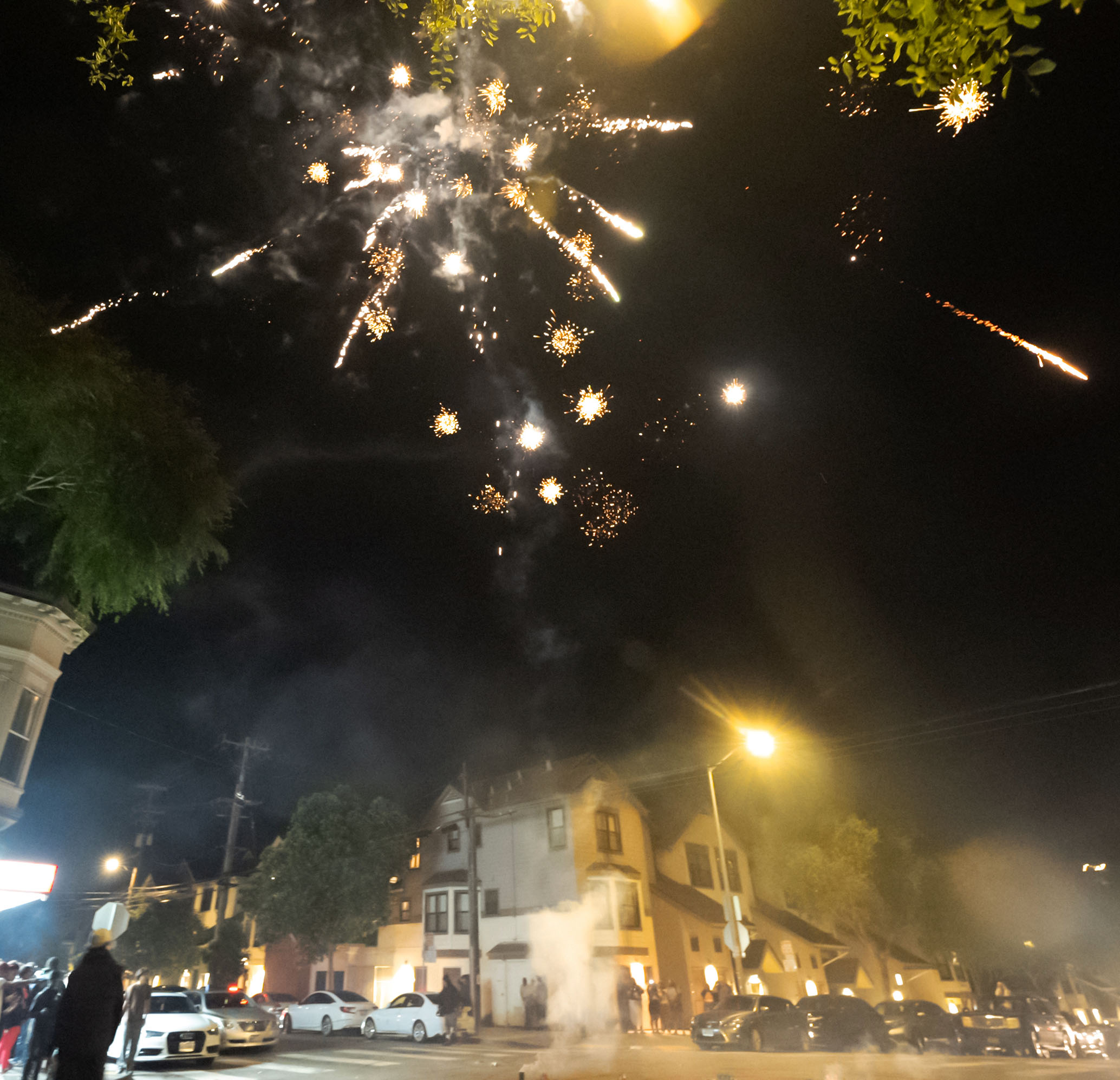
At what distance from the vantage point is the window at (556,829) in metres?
30.4

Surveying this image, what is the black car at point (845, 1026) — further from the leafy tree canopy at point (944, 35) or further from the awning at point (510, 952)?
the leafy tree canopy at point (944, 35)

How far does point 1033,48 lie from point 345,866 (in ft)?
117

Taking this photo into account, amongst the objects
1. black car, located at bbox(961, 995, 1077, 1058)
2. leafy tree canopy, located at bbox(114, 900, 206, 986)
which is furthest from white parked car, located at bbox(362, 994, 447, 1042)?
leafy tree canopy, located at bbox(114, 900, 206, 986)

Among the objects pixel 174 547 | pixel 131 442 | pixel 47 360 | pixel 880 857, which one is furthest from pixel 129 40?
pixel 880 857

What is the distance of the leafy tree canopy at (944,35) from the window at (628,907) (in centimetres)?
3005

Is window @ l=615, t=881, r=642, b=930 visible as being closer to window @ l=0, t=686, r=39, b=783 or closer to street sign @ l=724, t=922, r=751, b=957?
street sign @ l=724, t=922, r=751, b=957

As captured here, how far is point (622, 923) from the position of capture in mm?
28891

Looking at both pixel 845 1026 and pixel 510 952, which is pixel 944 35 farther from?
pixel 510 952

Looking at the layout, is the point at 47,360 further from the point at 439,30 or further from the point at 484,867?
the point at 484,867

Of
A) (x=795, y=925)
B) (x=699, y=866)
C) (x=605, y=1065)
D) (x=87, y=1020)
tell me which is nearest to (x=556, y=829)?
(x=699, y=866)

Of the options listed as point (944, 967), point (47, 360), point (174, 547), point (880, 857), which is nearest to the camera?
point (47, 360)

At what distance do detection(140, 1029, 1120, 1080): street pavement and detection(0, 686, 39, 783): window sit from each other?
5732 millimetres

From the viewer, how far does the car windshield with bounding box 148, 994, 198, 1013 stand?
1442 cm

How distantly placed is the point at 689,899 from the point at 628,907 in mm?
4336
